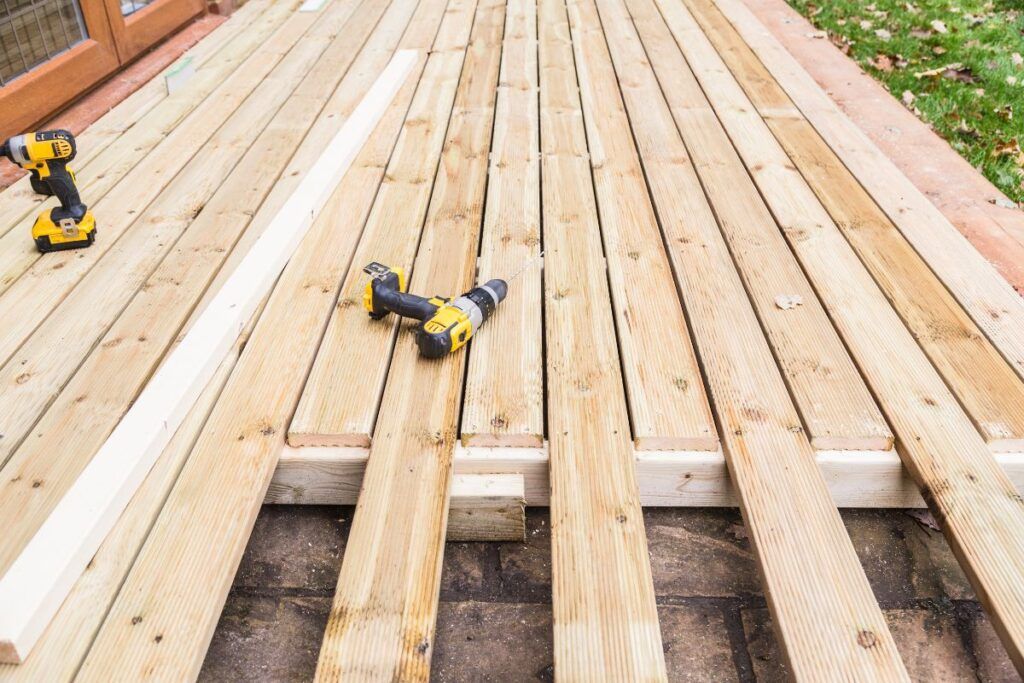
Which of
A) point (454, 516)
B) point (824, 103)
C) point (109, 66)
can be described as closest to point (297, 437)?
point (454, 516)

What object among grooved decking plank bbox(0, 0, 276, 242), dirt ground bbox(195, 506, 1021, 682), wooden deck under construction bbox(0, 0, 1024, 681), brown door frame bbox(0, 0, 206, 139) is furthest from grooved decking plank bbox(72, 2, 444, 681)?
brown door frame bbox(0, 0, 206, 139)

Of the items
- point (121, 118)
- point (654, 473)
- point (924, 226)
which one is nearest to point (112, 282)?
point (121, 118)

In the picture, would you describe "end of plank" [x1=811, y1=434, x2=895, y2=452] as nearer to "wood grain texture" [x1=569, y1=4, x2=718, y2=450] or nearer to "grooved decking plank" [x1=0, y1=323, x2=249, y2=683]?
"wood grain texture" [x1=569, y1=4, x2=718, y2=450]

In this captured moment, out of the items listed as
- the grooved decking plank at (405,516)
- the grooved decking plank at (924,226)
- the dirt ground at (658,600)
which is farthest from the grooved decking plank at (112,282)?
the grooved decking plank at (924,226)

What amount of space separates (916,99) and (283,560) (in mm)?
3182

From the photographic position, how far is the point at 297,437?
Answer: 1486 millimetres

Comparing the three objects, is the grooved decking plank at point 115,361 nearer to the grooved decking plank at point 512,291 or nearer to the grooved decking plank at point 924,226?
the grooved decking plank at point 512,291

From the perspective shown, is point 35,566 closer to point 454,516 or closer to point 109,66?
point 454,516

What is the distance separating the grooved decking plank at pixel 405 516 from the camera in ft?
3.77

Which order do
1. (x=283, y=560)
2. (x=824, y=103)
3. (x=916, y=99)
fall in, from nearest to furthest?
1. (x=283, y=560)
2. (x=824, y=103)
3. (x=916, y=99)

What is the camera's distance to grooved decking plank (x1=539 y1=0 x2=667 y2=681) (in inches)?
45.9

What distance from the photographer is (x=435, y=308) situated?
167 centimetres

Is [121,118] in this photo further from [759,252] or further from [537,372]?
[759,252]

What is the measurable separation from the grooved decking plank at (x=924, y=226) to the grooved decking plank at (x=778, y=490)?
51 cm
